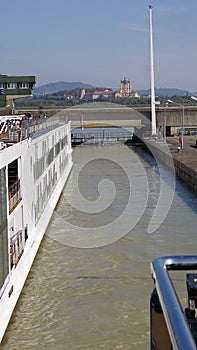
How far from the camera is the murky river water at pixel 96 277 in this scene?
9438 millimetres

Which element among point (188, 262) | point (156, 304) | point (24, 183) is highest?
point (188, 262)

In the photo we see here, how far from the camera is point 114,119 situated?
68.2m

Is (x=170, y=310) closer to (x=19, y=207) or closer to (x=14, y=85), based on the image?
(x=19, y=207)

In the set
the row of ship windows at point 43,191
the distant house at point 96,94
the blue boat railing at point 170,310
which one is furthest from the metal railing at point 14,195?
the distant house at point 96,94

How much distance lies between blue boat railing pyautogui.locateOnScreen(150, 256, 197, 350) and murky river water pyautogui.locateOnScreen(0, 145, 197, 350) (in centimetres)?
735

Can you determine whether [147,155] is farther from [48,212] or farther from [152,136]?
[48,212]

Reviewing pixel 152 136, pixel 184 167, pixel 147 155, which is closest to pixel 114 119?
pixel 152 136

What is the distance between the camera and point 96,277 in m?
12.5

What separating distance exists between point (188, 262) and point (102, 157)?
43.2 metres

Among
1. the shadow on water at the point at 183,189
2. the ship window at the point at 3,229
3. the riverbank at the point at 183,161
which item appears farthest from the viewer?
the riverbank at the point at 183,161

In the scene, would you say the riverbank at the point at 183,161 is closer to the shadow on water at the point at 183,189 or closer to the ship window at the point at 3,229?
the shadow on water at the point at 183,189

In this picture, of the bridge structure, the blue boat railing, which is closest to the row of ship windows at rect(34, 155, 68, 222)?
the blue boat railing

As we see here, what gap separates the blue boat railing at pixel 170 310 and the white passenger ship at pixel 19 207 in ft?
24.6

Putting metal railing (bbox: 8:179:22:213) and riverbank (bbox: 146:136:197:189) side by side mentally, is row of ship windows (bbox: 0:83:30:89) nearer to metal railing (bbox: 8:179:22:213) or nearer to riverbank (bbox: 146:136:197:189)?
riverbank (bbox: 146:136:197:189)
